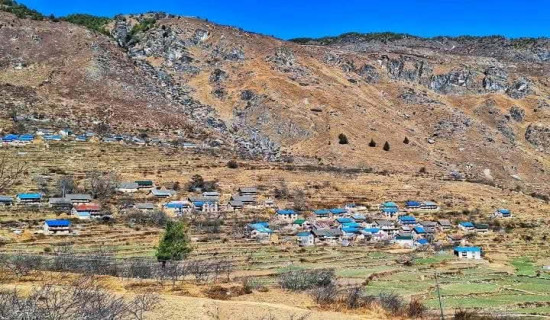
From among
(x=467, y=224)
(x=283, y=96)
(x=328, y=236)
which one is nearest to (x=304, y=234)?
(x=328, y=236)

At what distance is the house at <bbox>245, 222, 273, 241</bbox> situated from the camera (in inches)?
1826

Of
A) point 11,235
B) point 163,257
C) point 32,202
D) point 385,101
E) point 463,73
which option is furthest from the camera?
point 463,73

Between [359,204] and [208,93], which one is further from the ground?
[208,93]

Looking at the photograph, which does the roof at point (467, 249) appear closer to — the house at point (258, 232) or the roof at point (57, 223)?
the house at point (258, 232)

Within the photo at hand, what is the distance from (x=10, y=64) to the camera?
81.9 meters

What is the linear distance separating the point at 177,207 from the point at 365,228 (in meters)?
17.7

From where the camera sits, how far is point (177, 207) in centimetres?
5206

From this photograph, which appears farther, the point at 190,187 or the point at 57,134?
the point at 57,134

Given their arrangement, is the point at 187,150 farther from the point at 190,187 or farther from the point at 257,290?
the point at 257,290

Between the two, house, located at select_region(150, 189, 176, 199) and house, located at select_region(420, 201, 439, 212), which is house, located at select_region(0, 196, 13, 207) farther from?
house, located at select_region(420, 201, 439, 212)

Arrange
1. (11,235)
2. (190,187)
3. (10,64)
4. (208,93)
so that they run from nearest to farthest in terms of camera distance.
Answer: (11,235)
(190,187)
(10,64)
(208,93)

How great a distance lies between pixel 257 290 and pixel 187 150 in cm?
5308

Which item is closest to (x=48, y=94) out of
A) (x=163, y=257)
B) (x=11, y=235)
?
(x=11, y=235)

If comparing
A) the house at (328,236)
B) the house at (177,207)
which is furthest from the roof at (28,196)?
the house at (328,236)
